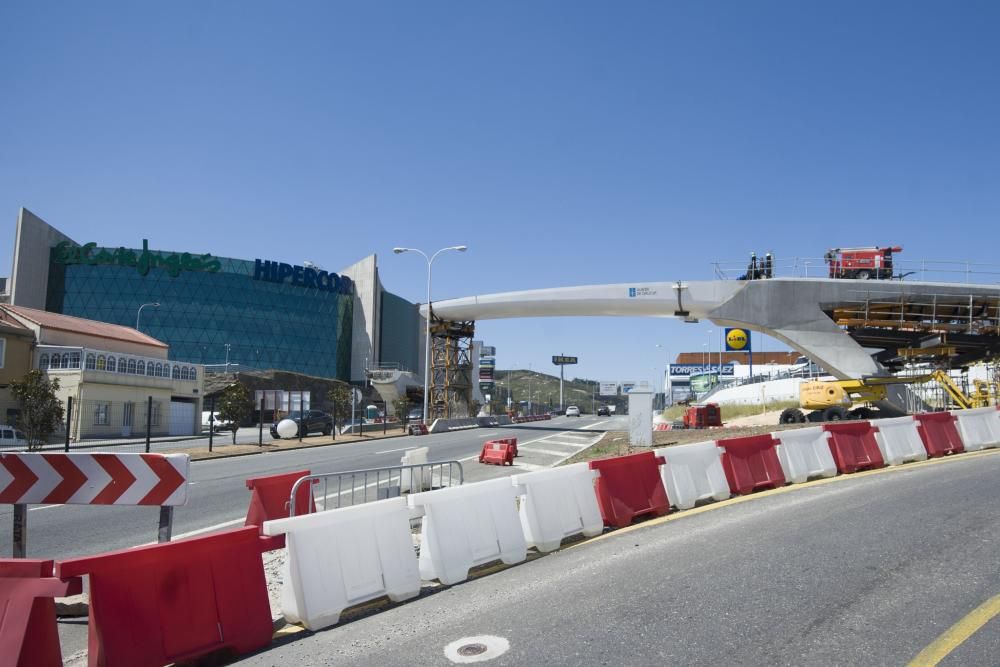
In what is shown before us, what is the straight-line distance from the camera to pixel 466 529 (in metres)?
6.94

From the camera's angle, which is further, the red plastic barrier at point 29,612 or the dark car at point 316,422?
the dark car at point 316,422

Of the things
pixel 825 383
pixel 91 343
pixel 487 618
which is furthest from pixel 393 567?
pixel 91 343

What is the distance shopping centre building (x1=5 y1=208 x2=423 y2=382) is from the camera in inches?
2840

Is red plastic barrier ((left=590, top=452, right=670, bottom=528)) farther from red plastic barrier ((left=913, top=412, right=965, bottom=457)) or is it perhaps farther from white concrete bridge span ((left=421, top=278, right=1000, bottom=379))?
white concrete bridge span ((left=421, top=278, right=1000, bottom=379))

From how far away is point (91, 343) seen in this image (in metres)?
42.3

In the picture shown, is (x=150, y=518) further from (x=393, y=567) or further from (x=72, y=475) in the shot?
(x=393, y=567)

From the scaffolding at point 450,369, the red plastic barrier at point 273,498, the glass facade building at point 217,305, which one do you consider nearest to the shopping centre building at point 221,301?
the glass facade building at point 217,305

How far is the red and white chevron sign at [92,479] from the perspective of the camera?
6.73 meters

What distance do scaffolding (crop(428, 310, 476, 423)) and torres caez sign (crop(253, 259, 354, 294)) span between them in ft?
125

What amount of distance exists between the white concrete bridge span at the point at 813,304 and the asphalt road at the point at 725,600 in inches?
865

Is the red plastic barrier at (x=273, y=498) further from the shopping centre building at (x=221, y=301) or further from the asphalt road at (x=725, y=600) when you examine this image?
the shopping centre building at (x=221, y=301)

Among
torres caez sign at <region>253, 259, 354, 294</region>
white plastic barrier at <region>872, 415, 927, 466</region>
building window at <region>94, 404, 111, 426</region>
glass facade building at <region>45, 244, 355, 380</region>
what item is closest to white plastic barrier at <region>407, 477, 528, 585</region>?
white plastic barrier at <region>872, 415, 927, 466</region>

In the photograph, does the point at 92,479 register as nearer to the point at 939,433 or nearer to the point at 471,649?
the point at 471,649

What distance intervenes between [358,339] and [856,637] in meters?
84.8
